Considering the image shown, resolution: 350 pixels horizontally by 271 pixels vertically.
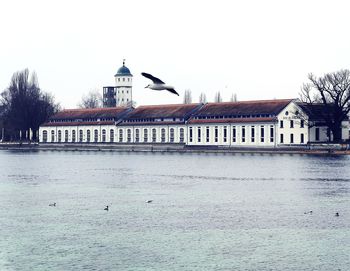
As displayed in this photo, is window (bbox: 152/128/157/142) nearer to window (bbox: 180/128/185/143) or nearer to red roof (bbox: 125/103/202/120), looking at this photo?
red roof (bbox: 125/103/202/120)

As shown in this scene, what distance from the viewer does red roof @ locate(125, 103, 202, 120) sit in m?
132

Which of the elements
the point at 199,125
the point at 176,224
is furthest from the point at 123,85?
the point at 176,224

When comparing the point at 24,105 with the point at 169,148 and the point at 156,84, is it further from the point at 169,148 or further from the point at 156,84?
the point at 156,84

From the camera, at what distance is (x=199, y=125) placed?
126625mm

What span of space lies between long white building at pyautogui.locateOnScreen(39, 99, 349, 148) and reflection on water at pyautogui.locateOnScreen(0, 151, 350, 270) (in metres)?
54.5

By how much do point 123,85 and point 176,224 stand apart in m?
152

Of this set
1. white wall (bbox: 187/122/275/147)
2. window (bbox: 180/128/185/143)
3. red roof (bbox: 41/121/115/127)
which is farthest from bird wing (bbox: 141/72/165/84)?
red roof (bbox: 41/121/115/127)

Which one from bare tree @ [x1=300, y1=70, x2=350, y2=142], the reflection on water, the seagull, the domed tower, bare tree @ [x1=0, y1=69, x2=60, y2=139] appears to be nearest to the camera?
the seagull

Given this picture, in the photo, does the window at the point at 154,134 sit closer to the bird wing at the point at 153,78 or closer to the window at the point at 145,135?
the window at the point at 145,135

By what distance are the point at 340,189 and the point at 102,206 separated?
18641 millimetres

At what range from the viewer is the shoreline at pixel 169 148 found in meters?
106

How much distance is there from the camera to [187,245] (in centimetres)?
2958

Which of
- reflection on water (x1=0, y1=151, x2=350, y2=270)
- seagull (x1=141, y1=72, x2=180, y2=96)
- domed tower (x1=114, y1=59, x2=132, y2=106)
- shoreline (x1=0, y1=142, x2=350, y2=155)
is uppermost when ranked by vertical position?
domed tower (x1=114, y1=59, x2=132, y2=106)

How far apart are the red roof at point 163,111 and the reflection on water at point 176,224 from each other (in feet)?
232
